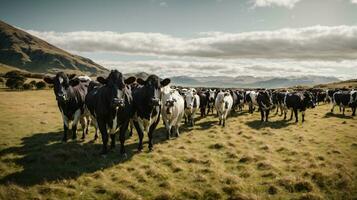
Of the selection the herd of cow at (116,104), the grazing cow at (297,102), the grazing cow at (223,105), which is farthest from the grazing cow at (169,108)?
the grazing cow at (297,102)

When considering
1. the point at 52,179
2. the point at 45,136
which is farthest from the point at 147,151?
the point at 45,136

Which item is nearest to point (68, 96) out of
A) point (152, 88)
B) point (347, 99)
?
point (152, 88)

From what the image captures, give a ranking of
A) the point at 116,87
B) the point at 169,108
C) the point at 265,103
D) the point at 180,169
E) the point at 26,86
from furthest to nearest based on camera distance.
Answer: the point at 26,86, the point at 265,103, the point at 169,108, the point at 116,87, the point at 180,169

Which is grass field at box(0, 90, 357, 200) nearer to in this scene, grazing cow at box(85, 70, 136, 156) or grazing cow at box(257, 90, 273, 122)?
grazing cow at box(85, 70, 136, 156)

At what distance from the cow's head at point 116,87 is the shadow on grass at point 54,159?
237cm

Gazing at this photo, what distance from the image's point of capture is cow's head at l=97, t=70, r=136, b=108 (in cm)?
1004

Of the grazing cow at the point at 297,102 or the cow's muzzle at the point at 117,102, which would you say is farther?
the grazing cow at the point at 297,102

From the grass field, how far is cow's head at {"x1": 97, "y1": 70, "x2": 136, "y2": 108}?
2366 millimetres

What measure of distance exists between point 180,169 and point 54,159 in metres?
4.79

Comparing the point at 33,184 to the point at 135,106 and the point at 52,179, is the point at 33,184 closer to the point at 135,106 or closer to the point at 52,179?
the point at 52,179

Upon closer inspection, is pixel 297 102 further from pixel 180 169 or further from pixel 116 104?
pixel 116 104

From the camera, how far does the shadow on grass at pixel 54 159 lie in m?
8.77

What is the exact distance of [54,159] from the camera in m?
10.4

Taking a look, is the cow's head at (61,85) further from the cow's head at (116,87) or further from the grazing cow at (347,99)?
the grazing cow at (347,99)
